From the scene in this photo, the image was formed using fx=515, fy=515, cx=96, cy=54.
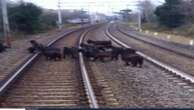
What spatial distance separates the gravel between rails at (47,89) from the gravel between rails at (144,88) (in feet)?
2.95

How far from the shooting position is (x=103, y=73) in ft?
53.5

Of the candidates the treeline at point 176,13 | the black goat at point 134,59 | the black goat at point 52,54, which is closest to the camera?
the black goat at point 134,59

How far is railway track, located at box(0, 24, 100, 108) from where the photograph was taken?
10.5m

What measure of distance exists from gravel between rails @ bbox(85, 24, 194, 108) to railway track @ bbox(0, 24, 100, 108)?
74 centimetres

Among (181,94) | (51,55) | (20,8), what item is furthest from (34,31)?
(181,94)

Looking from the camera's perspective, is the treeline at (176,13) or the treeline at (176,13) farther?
the treeline at (176,13)

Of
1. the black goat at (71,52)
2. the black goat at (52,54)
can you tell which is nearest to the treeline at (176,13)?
the black goat at (71,52)

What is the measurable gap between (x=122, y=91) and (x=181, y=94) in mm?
1411

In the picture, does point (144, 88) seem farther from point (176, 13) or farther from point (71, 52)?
point (176, 13)

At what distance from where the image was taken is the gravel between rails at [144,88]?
34.5ft

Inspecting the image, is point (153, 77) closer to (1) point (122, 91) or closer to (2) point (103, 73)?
(2) point (103, 73)

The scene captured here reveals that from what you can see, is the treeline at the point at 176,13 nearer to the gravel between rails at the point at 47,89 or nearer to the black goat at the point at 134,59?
the black goat at the point at 134,59

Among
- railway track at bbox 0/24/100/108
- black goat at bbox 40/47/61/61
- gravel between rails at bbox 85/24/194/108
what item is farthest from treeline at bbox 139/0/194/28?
railway track at bbox 0/24/100/108

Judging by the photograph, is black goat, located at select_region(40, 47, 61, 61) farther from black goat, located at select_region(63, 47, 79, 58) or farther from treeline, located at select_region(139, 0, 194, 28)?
treeline, located at select_region(139, 0, 194, 28)
